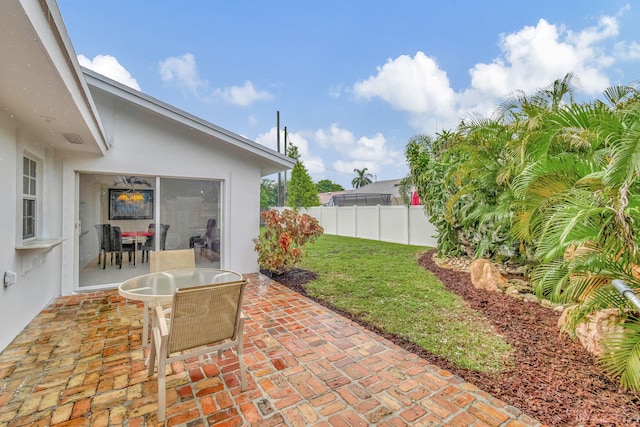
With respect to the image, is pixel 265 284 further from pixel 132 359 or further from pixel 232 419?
pixel 232 419

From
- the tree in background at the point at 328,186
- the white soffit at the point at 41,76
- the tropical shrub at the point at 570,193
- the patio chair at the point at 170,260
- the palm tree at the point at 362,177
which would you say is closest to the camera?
the white soffit at the point at 41,76

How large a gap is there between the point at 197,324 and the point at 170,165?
476 centimetres

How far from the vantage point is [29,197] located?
15.3 ft

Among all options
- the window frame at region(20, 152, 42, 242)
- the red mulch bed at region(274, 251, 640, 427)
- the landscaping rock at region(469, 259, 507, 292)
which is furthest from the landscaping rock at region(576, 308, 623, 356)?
the window frame at region(20, 152, 42, 242)

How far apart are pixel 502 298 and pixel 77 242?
804 cm

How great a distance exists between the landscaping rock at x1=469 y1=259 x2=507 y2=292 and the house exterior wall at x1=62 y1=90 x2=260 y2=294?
4.96 m

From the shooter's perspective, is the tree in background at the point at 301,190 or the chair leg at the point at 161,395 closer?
the chair leg at the point at 161,395

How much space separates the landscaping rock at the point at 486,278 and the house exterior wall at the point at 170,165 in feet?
16.3

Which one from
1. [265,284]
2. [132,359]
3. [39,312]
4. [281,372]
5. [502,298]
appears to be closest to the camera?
[281,372]

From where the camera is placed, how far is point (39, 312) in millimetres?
4625

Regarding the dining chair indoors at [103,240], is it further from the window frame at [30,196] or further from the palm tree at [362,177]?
the palm tree at [362,177]

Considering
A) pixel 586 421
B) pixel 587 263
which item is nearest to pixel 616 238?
pixel 587 263

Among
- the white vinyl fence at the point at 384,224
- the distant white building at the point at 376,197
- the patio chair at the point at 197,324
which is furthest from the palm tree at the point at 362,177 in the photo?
the patio chair at the point at 197,324

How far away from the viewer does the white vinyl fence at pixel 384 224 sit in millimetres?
12552
